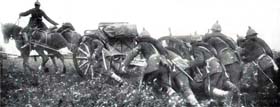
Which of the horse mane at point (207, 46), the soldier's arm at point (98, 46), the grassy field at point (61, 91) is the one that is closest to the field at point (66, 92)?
the grassy field at point (61, 91)


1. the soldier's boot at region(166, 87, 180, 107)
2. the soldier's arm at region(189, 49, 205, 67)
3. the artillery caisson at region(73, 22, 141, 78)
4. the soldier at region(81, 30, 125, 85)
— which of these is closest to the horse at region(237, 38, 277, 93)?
the soldier's arm at region(189, 49, 205, 67)

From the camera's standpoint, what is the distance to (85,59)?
41.9 ft

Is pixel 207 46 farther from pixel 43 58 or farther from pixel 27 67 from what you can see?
pixel 27 67

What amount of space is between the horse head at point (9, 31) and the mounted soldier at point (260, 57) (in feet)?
16.5

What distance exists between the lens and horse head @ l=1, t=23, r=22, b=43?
42.3ft

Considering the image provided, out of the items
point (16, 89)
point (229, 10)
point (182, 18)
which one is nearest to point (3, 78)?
point (16, 89)

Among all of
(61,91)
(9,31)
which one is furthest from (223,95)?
(9,31)

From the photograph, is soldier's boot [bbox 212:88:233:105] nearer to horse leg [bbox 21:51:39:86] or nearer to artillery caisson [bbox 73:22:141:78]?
artillery caisson [bbox 73:22:141:78]

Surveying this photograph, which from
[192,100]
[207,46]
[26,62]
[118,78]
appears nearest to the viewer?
[192,100]

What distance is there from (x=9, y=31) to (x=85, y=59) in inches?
73.2

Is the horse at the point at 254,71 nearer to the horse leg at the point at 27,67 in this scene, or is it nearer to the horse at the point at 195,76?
the horse at the point at 195,76

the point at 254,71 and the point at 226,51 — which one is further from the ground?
the point at 226,51

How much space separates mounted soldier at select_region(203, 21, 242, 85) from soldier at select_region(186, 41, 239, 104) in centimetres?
16

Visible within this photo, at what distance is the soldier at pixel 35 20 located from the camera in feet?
41.2
